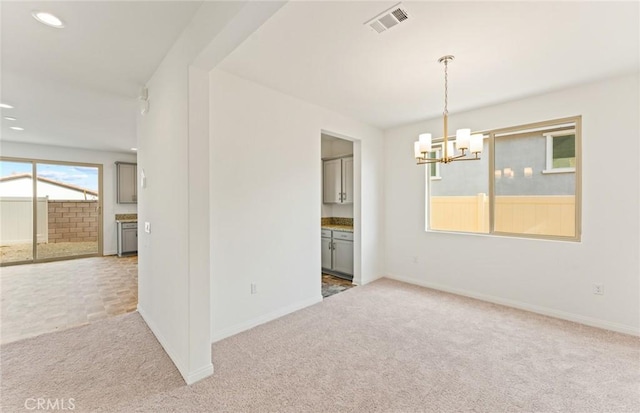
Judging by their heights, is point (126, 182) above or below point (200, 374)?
above

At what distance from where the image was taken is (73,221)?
22.9 feet

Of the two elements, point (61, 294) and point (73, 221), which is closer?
point (61, 294)

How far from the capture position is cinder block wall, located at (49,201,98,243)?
22.2 ft

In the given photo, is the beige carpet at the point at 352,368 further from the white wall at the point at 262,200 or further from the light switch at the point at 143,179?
the light switch at the point at 143,179

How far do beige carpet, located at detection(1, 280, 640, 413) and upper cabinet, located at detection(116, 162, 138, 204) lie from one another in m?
4.91

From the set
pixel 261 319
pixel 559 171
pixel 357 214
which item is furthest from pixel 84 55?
pixel 559 171

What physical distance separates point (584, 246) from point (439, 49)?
2803 millimetres

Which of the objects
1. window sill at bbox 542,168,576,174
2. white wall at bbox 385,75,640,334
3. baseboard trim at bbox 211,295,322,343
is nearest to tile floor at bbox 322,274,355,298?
baseboard trim at bbox 211,295,322,343

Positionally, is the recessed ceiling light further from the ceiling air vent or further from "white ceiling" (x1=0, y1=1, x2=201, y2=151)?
the ceiling air vent

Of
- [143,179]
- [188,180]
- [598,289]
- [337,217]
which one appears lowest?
[598,289]

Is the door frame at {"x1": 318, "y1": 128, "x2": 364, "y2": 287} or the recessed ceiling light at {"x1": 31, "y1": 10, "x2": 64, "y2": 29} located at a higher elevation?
the recessed ceiling light at {"x1": 31, "y1": 10, "x2": 64, "y2": 29}

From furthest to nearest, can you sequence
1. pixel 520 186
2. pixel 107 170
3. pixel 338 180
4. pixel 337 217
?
1. pixel 107 170
2. pixel 337 217
3. pixel 338 180
4. pixel 520 186

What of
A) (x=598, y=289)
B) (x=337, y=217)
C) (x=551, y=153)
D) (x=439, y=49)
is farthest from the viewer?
(x=337, y=217)

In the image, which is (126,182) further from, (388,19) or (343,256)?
(388,19)
